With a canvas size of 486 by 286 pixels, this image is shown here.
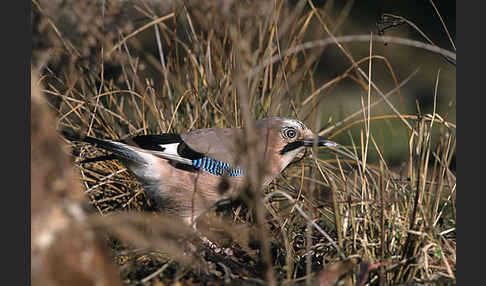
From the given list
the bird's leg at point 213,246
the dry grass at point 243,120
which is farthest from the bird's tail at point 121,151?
the bird's leg at point 213,246

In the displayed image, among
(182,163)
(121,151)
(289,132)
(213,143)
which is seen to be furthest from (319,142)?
(121,151)

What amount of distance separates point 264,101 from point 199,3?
0.82 metres

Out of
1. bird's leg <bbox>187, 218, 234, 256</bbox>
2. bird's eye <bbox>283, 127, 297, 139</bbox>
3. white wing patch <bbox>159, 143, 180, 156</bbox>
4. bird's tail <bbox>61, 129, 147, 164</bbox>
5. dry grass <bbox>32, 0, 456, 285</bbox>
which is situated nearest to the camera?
dry grass <bbox>32, 0, 456, 285</bbox>

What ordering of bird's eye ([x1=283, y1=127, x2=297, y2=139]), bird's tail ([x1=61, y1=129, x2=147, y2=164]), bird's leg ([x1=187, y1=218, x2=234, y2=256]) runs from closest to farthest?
bird's leg ([x1=187, y1=218, x2=234, y2=256]) < bird's tail ([x1=61, y1=129, x2=147, y2=164]) < bird's eye ([x1=283, y1=127, x2=297, y2=139])

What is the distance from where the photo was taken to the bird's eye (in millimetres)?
3162

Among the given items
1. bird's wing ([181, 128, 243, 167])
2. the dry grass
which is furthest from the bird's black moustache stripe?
bird's wing ([181, 128, 243, 167])

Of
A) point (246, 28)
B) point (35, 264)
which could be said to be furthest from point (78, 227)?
point (246, 28)

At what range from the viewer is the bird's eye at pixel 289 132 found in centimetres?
316

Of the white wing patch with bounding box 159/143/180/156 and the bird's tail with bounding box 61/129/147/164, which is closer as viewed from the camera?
the bird's tail with bounding box 61/129/147/164

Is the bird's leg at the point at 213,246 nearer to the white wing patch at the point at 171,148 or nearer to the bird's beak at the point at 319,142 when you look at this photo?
the white wing patch at the point at 171,148

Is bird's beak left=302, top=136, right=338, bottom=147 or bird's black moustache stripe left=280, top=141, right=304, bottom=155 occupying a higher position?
bird's beak left=302, top=136, right=338, bottom=147

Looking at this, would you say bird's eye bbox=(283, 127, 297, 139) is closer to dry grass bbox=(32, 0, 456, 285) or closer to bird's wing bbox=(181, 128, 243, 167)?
dry grass bbox=(32, 0, 456, 285)

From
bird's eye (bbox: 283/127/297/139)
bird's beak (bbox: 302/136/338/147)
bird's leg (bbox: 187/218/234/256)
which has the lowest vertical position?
bird's leg (bbox: 187/218/234/256)

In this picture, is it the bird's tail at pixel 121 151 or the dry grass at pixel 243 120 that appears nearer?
the dry grass at pixel 243 120
